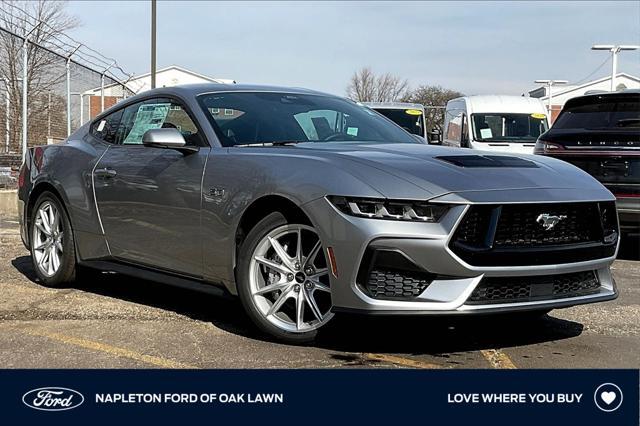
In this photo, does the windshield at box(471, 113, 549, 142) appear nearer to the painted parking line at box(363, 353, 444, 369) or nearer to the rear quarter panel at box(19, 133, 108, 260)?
the rear quarter panel at box(19, 133, 108, 260)

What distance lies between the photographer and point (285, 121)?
4.75 meters

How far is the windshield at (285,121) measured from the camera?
15.1 feet

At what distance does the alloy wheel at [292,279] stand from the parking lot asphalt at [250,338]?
0.13 m

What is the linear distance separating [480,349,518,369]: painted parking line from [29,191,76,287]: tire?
3061 millimetres

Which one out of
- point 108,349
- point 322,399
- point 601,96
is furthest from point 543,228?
point 601,96

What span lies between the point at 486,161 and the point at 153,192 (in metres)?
2.01

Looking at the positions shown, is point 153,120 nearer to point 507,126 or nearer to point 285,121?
point 285,121

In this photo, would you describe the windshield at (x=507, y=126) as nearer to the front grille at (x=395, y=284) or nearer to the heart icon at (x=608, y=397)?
the front grille at (x=395, y=284)

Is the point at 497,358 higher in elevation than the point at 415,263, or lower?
lower

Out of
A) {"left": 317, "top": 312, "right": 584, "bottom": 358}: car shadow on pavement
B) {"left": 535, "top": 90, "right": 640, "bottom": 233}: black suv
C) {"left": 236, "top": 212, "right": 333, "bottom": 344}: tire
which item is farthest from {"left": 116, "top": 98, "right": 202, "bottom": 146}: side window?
{"left": 535, "top": 90, "right": 640, "bottom": 233}: black suv

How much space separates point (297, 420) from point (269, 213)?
5.08 ft

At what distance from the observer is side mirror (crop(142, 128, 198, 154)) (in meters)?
4.43

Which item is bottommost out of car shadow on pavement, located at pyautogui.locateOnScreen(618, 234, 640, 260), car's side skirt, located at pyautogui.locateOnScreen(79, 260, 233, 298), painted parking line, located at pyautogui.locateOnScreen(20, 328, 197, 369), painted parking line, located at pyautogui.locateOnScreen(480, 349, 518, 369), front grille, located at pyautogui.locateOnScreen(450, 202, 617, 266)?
car shadow on pavement, located at pyautogui.locateOnScreen(618, 234, 640, 260)

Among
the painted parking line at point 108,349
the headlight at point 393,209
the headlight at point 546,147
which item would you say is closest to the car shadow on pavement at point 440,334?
the headlight at point 393,209
